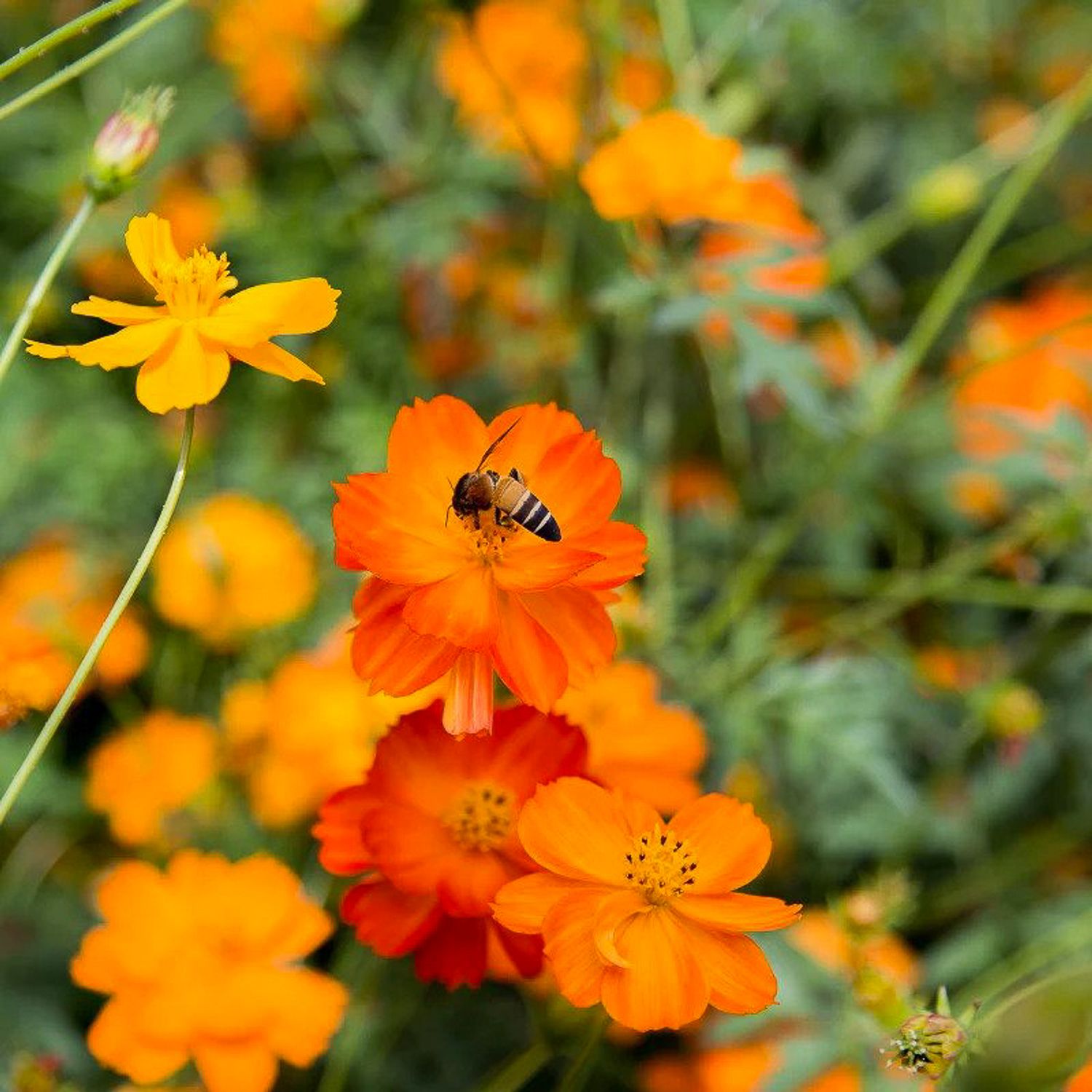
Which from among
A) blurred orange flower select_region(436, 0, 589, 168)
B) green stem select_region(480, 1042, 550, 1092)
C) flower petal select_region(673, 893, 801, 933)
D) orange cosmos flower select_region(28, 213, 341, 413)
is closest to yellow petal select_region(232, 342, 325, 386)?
orange cosmos flower select_region(28, 213, 341, 413)

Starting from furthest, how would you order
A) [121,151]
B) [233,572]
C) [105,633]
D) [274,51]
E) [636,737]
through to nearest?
[274,51]
[233,572]
[636,737]
[121,151]
[105,633]

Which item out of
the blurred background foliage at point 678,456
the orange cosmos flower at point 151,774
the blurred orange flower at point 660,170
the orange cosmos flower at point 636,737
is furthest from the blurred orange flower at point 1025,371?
the orange cosmos flower at point 151,774

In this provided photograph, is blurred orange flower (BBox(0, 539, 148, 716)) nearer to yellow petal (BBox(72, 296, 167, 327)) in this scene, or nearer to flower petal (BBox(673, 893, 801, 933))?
yellow petal (BBox(72, 296, 167, 327))

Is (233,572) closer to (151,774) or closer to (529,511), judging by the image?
(151,774)

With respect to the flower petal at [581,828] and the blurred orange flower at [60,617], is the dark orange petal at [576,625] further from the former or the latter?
the blurred orange flower at [60,617]

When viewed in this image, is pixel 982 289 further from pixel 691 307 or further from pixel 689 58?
pixel 691 307

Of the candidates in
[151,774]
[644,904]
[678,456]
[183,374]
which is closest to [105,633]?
[183,374]

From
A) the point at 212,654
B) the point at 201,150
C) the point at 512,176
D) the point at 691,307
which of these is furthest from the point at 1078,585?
the point at 201,150
